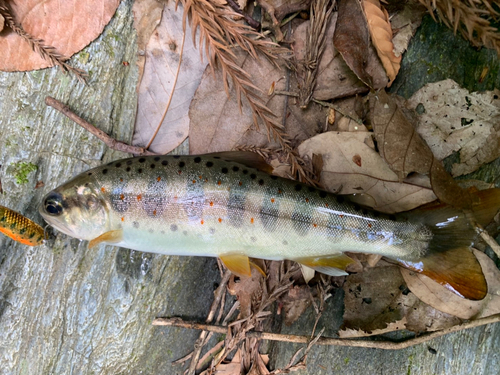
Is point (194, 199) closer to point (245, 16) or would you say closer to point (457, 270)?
point (245, 16)

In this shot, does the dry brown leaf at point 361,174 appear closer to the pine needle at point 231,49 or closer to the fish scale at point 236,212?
the pine needle at point 231,49

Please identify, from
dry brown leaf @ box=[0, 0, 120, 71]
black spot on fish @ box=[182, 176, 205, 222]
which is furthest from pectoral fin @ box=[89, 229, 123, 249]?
dry brown leaf @ box=[0, 0, 120, 71]

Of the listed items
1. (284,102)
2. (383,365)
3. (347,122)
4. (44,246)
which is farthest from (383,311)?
(44,246)

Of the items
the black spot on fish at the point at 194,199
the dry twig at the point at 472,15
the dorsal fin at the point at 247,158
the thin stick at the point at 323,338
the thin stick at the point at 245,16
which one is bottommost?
the thin stick at the point at 323,338

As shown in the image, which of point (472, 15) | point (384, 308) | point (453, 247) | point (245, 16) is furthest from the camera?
point (384, 308)

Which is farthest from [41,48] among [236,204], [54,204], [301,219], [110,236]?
[301,219]

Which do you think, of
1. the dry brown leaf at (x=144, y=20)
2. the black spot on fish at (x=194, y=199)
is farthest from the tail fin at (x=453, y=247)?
the dry brown leaf at (x=144, y=20)
